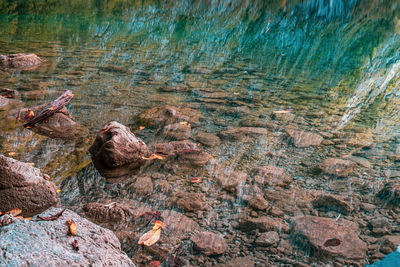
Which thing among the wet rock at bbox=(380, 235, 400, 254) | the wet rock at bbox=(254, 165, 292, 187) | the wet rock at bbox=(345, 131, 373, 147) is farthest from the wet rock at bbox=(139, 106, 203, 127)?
the wet rock at bbox=(380, 235, 400, 254)

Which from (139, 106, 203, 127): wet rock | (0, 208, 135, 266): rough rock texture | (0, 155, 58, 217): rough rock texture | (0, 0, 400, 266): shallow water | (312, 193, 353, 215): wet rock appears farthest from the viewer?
(139, 106, 203, 127): wet rock

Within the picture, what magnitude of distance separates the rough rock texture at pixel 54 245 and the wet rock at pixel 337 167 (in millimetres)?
2757

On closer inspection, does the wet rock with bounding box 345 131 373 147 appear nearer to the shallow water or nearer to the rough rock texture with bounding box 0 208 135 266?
the shallow water

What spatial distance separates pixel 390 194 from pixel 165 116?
3.30m

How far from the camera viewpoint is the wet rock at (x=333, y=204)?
319cm

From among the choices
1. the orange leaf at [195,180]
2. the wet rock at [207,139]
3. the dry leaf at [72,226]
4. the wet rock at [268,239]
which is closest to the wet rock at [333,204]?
the wet rock at [268,239]

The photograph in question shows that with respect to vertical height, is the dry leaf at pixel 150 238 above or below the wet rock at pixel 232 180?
below

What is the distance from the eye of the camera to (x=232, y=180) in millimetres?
3701

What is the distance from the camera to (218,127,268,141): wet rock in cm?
474

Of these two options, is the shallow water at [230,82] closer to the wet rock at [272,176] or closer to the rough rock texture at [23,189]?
the wet rock at [272,176]

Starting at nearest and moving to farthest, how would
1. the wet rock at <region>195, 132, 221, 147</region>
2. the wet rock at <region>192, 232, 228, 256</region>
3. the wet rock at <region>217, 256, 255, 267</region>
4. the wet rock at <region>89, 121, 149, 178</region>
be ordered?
1. the wet rock at <region>217, 256, 255, 267</region>
2. the wet rock at <region>192, 232, 228, 256</region>
3. the wet rock at <region>89, 121, 149, 178</region>
4. the wet rock at <region>195, 132, 221, 147</region>

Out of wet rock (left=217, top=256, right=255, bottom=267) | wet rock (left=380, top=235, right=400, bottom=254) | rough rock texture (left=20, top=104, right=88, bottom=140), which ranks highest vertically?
wet rock (left=380, top=235, right=400, bottom=254)

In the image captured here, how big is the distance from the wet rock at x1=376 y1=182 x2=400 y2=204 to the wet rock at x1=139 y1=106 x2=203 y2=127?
9.15ft

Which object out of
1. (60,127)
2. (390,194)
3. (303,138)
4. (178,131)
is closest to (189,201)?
(178,131)
